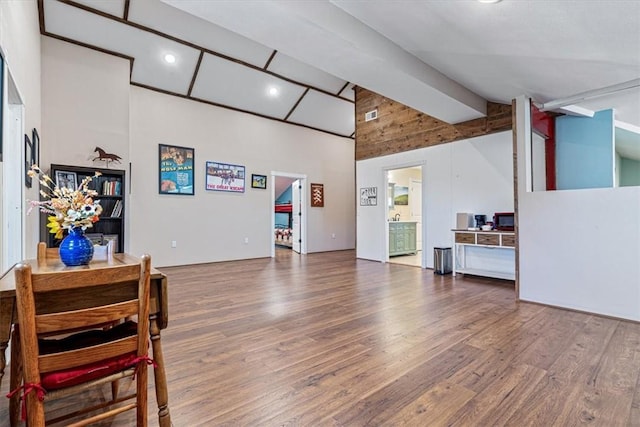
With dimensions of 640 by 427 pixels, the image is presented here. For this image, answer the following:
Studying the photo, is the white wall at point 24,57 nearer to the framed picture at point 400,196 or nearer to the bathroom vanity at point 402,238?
the bathroom vanity at point 402,238

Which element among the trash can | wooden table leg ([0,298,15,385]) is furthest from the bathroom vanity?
wooden table leg ([0,298,15,385])

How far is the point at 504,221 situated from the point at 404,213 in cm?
437

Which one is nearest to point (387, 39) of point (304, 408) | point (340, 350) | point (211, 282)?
point (340, 350)

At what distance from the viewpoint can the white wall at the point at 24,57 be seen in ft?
7.54

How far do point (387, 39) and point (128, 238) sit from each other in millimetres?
4930

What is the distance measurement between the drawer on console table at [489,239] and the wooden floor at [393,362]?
34.6 inches

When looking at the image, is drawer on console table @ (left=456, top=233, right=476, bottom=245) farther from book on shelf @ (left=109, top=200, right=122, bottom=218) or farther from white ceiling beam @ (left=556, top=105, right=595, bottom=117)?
book on shelf @ (left=109, top=200, right=122, bottom=218)

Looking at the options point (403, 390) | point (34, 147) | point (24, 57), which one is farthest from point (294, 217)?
point (403, 390)

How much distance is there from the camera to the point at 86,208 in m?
1.82

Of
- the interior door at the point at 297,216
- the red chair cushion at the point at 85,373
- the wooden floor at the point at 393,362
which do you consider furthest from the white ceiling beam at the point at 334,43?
the interior door at the point at 297,216

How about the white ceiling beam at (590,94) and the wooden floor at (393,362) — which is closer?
the wooden floor at (393,362)

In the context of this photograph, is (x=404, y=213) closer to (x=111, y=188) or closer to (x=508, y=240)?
(x=508, y=240)

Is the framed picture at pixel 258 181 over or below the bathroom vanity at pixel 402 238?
over

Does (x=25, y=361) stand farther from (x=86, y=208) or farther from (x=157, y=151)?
(x=157, y=151)
